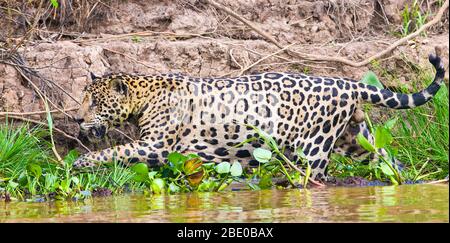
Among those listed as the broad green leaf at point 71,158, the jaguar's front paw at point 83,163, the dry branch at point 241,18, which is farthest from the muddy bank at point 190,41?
the jaguar's front paw at point 83,163

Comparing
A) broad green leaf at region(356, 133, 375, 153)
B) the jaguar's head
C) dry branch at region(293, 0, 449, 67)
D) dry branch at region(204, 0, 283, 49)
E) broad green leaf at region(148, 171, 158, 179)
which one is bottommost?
broad green leaf at region(148, 171, 158, 179)

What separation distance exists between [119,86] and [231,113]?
1.12m

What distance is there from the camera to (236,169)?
372 inches

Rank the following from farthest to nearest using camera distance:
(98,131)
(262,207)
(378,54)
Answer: (378,54) → (98,131) → (262,207)

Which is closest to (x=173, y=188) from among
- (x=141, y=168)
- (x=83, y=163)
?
(x=141, y=168)

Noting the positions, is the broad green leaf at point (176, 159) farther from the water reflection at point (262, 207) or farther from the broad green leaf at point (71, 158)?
the broad green leaf at point (71, 158)

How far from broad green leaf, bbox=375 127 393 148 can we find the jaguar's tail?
0.66 metres

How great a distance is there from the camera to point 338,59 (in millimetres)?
11820

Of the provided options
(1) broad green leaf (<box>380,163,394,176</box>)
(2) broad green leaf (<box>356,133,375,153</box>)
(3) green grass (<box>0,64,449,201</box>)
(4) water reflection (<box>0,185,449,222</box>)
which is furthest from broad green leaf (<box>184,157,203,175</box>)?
(1) broad green leaf (<box>380,163,394,176</box>)

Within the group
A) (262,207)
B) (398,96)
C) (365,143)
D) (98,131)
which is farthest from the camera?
(98,131)

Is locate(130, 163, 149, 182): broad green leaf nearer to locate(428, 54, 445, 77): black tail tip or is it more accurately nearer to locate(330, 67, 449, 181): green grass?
locate(330, 67, 449, 181): green grass

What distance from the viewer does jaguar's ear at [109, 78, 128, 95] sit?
1048cm

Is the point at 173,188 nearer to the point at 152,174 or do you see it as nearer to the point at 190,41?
the point at 152,174
